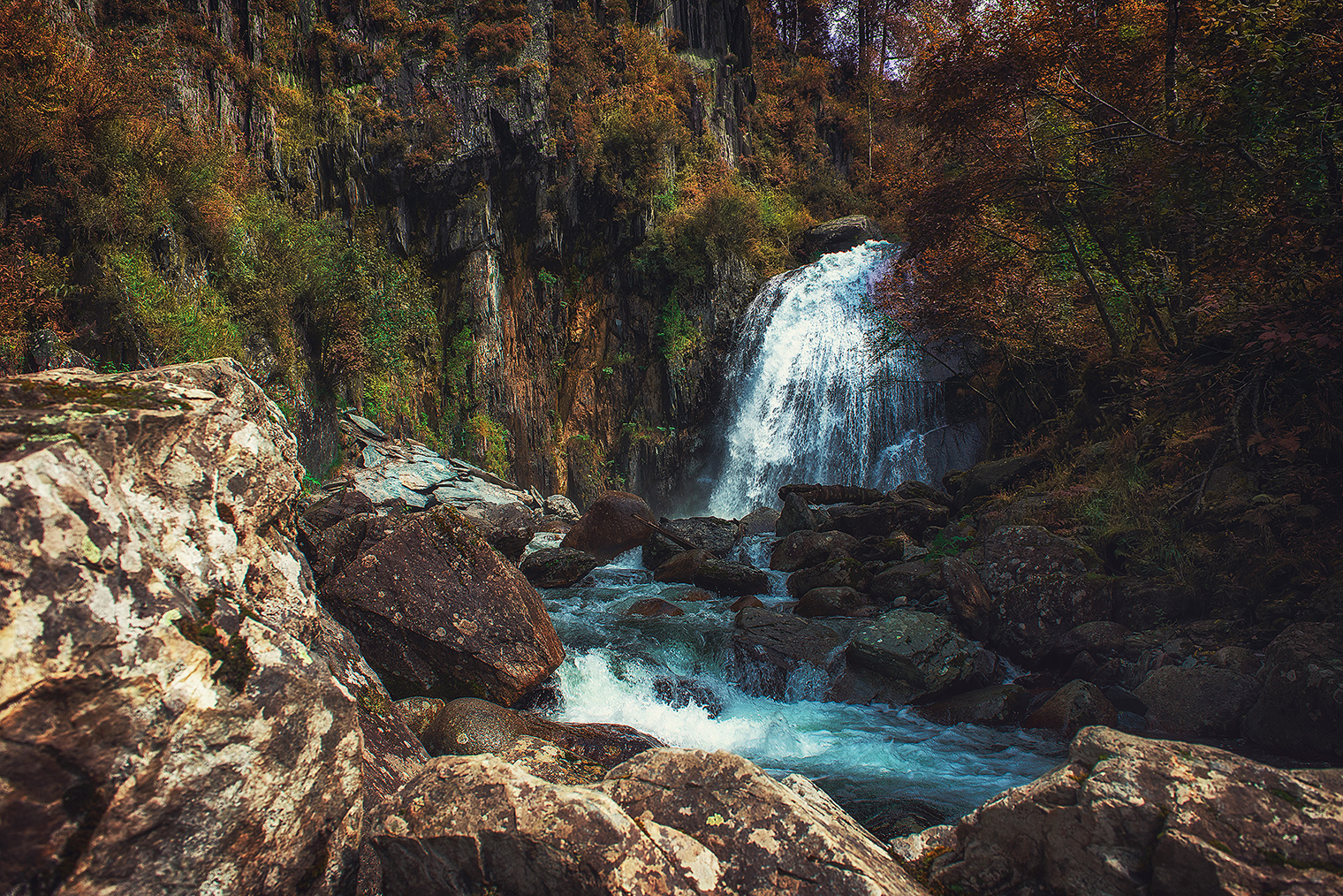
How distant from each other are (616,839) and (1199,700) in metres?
5.78

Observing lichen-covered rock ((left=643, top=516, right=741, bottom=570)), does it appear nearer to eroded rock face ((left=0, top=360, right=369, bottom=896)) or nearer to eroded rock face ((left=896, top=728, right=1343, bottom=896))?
eroded rock face ((left=896, top=728, right=1343, bottom=896))

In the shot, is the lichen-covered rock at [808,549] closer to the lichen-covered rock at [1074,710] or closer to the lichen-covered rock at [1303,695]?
the lichen-covered rock at [1074,710]

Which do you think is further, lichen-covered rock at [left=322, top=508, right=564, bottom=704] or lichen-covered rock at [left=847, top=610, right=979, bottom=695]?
lichen-covered rock at [left=847, top=610, right=979, bottom=695]

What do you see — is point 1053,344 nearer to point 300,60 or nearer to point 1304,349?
point 1304,349

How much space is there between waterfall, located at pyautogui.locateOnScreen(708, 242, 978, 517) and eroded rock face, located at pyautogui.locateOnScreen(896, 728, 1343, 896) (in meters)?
14.2

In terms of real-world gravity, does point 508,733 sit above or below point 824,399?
below

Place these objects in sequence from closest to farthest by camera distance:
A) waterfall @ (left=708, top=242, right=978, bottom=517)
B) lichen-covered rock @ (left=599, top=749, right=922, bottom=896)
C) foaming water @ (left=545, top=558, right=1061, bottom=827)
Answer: lichen-covered rock @ (left=599, top=749, right=922, bottom=896) → foaming water @ (left=545, top=558, right=1061, bottom=827) → waterfall @ (left=708, top=242, right=978, bottom=517)

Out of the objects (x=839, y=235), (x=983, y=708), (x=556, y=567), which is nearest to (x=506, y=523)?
(x=556, y=567)

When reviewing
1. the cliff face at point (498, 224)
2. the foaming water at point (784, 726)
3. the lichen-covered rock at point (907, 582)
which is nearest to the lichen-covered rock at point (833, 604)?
the lichen-covered rock at point (907, 582)

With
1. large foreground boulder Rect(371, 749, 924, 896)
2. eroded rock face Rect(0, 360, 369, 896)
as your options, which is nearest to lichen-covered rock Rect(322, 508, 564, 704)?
eroded rock face Rect(0, 360, 369, 896)

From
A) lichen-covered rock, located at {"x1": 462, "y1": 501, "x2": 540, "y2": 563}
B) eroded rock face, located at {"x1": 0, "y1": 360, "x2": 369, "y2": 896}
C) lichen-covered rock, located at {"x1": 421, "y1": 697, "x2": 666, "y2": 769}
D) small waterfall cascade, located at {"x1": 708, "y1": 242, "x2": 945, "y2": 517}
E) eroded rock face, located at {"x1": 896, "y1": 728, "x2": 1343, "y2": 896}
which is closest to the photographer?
eroded rock face, located at {"x1": 0, "y1": 360, "x2": 369, "y2": 896}

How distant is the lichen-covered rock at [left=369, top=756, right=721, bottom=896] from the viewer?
169 cm

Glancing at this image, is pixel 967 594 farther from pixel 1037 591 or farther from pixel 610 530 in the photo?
pixel 610 530

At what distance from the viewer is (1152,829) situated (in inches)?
70.5
